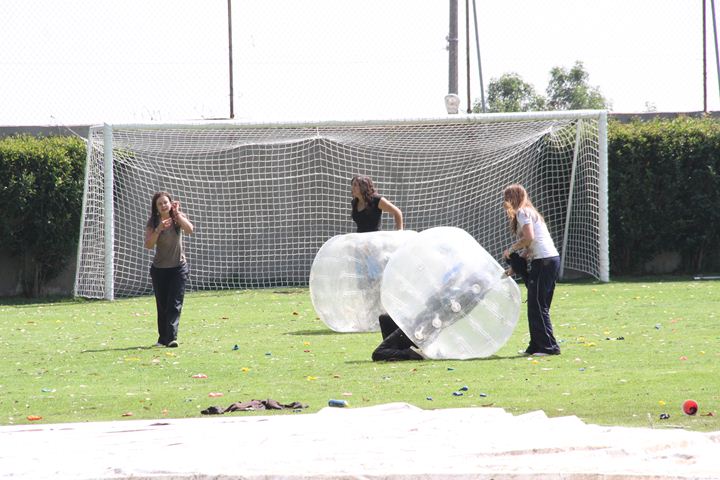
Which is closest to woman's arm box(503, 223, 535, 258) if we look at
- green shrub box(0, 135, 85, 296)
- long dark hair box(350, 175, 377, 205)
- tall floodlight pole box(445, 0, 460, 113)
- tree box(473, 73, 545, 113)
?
long dark hair box(350, 175, 377, 205)

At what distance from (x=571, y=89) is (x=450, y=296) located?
46.1m

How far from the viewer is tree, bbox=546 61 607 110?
52.9 m

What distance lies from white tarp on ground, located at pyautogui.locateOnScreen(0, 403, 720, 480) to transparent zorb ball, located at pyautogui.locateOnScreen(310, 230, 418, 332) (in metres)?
5.48

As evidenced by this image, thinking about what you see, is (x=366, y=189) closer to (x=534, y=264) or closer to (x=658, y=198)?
Result: (x=534, y=264)

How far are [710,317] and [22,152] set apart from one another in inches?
452

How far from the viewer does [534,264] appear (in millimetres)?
10617

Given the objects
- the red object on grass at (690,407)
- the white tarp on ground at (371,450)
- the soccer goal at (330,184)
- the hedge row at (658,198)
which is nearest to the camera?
the white tarp on ground at (371,450)

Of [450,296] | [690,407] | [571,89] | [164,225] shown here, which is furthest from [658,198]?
[571,89]

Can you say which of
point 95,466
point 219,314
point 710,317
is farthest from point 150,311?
point 95,466

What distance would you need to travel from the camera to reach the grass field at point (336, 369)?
26.4 ft

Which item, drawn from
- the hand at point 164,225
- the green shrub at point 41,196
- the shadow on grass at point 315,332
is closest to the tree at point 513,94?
the green shrub at point 41,196

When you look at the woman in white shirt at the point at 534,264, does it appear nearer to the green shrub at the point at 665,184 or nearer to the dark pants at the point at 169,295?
the dark pants at the point at 169,295

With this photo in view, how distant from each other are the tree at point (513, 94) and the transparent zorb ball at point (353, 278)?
33666 millimetres

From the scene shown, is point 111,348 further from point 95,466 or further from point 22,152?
point 22,152
